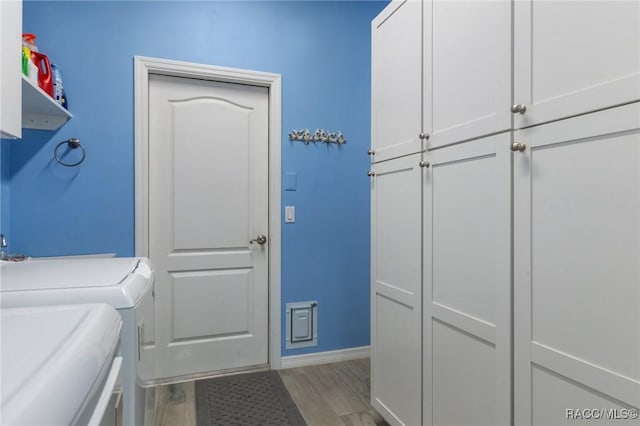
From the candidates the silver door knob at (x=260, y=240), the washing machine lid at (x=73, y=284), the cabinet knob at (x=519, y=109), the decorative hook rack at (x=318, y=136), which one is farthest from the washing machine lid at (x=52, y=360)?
the decorative hook rack at (x=318, y=136)

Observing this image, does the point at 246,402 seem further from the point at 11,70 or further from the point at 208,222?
the point at 11,70

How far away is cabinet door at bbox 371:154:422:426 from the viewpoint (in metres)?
1.53

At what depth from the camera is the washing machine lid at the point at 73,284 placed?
89cm

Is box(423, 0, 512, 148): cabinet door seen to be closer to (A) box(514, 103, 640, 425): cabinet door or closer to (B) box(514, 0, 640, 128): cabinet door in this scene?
(B) box(514, 0, 640, 128): cabinet door

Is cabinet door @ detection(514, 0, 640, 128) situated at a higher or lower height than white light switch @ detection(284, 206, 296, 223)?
higher

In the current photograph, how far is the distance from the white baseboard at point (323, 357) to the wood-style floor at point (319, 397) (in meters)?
0.04

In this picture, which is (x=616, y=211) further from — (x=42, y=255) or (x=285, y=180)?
(x=42, y=255)

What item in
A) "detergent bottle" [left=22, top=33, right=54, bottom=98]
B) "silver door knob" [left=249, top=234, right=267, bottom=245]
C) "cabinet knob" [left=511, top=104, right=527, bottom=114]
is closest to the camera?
"cabinet knob" [left=511, top=104, right=527, bottom=114]

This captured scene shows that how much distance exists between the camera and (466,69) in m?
1.25

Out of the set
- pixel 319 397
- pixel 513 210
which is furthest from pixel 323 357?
pixel 513 210

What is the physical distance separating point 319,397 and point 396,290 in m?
0.94

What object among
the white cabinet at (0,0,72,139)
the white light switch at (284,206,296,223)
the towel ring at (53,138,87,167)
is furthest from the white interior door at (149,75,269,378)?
the white cabinet at (0,0,72,139)

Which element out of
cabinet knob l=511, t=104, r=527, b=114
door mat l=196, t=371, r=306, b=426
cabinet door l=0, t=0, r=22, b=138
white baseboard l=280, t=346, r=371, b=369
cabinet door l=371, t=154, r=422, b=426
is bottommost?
door mat l=196, t=371, r=306, b=426

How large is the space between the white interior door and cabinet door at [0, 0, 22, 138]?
1.03m
